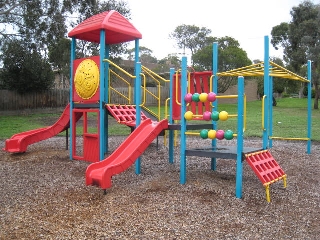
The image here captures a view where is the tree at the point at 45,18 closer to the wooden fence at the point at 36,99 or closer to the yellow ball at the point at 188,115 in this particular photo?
the wooden fence at the point at 36,99

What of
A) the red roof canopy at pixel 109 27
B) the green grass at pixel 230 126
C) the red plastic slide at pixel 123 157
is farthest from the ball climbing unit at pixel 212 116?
the green grass at pixel 230 126

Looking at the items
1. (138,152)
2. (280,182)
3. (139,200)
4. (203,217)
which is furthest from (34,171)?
(280,182)

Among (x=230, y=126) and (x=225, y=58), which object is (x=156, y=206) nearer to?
(x=230, y=126)

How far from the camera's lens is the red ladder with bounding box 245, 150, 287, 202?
196 inches

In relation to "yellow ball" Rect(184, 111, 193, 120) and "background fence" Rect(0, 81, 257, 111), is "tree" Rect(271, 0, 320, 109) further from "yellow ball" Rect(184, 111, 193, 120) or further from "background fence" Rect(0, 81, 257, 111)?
"yellow ball" Rect(184, 111, 193, 120)

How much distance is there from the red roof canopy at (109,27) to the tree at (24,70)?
1390 centimetres

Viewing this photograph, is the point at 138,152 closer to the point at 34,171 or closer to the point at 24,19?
the point at 34,171

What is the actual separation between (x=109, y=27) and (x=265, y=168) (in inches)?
162

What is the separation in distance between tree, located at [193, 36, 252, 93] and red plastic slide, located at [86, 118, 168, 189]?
25.6m

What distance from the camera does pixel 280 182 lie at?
5984 millimetres

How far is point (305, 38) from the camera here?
92.1 feet

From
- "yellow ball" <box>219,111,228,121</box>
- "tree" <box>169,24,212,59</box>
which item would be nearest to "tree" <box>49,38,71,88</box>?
"yellow ball" <box>219,111,228,121</box>

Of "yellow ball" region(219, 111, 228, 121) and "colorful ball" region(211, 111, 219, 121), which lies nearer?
"yellow ball" region(219, 111, 228, 121)

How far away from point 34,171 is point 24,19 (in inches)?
572
